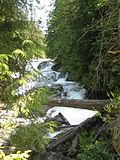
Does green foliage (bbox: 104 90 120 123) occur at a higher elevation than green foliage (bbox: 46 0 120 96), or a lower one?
lower

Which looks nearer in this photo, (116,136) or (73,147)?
(116,136)

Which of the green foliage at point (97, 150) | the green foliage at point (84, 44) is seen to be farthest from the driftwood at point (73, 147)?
the green foliage at point (84, 44)

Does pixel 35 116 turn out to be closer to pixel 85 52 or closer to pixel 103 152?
pixel 103 152

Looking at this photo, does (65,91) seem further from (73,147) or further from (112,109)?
(112,109)

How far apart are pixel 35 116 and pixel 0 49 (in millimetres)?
1636

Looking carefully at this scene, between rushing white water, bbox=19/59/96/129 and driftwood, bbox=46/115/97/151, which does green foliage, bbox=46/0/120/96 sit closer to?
rushing white water, bbox=19/59/96/129

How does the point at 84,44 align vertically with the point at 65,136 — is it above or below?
above

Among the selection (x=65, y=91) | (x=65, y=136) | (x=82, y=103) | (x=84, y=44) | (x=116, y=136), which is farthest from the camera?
(x=65, y=91)

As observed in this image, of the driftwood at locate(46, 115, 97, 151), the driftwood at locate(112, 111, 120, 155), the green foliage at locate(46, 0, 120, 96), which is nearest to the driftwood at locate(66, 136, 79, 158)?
the driftwood at locate(46, 115, 97, 151)

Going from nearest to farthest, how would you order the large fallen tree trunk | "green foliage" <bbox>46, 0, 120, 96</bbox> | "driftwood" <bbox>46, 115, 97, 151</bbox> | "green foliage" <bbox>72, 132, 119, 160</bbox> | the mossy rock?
the mossy rock, "green foliage" <bbox>72, 132, 119, 160</bbox>, the large fallen tree trunk, "driftwood" <bbox>46, 115, 97, 151</bbox>, "green foliage" <bbox>46, 0, 120, 96</bbox>

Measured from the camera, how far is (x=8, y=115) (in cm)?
712

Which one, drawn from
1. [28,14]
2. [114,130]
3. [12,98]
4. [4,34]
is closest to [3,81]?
[12,98]

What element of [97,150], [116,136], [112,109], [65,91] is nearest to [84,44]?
[112,109]

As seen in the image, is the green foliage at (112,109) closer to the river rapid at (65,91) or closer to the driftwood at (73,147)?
the driftwood at (73,147)
